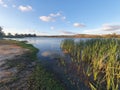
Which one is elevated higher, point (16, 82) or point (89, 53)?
point (89, 53)

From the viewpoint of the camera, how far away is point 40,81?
27.5 ft

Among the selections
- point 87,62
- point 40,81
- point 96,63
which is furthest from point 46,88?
point 87,62

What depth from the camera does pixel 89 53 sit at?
1323cm

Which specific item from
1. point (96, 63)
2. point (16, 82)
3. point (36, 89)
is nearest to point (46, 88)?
point (36, 89)

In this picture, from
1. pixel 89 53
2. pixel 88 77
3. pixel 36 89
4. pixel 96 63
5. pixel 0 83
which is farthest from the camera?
pixel 89 53

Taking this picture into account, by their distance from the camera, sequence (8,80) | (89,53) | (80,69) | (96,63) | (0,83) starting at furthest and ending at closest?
(89,53) < (80,69) < (96,63) < (8,80) < (0,83)

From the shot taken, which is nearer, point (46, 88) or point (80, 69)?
point (46, 88)

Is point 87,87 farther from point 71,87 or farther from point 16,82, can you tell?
point 16,82

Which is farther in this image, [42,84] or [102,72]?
[102,72]

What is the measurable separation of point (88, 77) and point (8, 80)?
5.63 metres

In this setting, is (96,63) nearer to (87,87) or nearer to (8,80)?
(87,87)

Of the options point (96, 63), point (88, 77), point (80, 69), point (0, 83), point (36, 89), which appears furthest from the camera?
point (80, 69)

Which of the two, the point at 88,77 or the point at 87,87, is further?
the point at 88,77

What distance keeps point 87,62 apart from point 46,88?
7.19 meters
